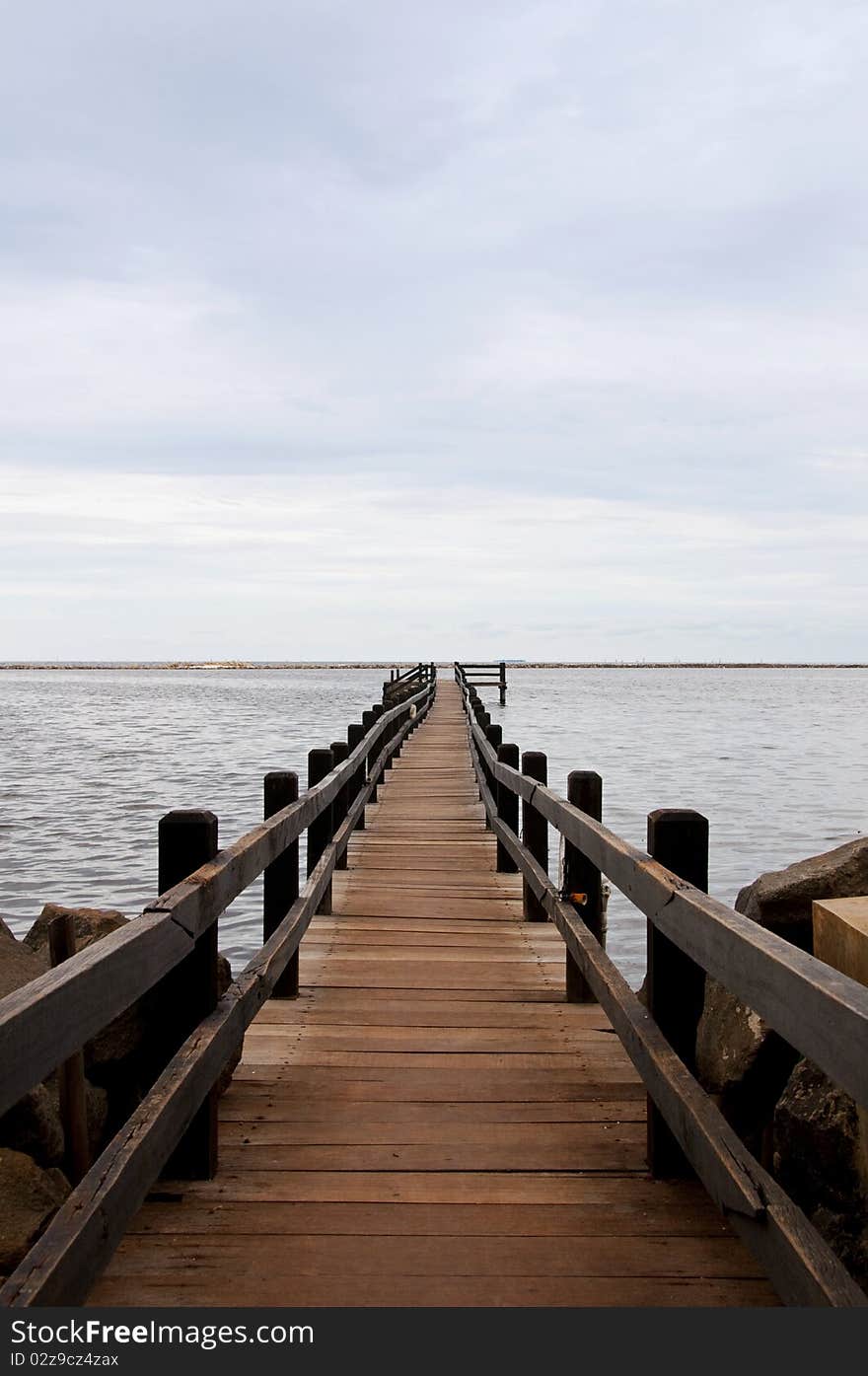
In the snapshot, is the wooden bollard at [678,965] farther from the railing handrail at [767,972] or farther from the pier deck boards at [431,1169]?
the pier deck boards at [431,1169]

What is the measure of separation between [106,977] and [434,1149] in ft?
5.79

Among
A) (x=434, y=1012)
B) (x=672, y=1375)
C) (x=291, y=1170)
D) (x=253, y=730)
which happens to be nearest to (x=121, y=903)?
(x=434, y=1012)

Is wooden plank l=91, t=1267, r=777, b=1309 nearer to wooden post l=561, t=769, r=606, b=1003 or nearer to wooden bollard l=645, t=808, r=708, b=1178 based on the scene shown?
wooden bollard l=645, t=808, r=708, b=1178

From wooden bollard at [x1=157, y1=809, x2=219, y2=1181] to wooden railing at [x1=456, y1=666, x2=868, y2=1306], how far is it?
1.29 meters

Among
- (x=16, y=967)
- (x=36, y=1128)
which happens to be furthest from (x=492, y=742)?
(x=36, y=1128)

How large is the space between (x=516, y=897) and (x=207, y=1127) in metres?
4.88

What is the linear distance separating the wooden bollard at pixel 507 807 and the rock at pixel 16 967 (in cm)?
382

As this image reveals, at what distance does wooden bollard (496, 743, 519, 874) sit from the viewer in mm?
8369

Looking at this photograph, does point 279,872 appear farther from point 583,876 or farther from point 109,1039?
point 583,876

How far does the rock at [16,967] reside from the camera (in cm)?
443

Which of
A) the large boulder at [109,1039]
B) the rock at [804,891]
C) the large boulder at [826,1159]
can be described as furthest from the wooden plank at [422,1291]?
the rock at [804,891]

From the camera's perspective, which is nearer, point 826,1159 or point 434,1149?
point 826,1159

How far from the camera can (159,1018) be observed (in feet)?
10.3

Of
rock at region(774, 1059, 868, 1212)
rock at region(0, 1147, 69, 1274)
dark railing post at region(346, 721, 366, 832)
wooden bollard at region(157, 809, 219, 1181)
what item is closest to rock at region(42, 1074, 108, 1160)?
rock at region(0, 1147, 69, 1274)
